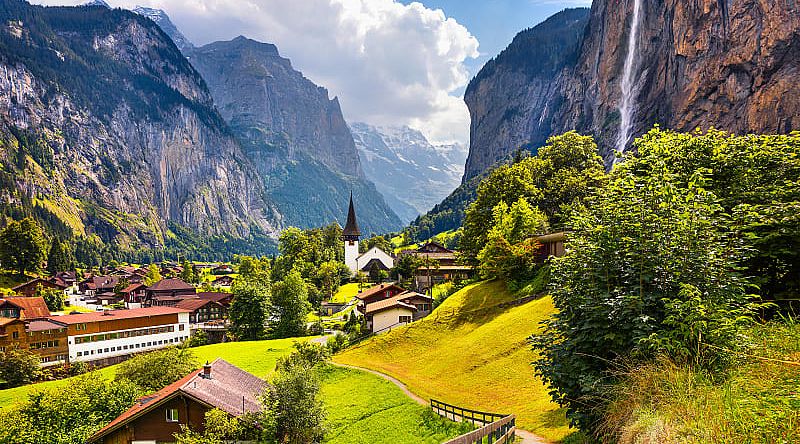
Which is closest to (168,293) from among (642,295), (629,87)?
(642,295)

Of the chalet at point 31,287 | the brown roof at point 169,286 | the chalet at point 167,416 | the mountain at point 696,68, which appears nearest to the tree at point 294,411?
the chalet at point 167,416

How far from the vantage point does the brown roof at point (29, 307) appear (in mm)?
65312

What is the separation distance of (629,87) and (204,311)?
11715cm

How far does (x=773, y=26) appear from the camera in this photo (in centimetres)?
7288

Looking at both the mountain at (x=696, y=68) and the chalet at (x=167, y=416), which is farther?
the mountain at (x=696, y=68)

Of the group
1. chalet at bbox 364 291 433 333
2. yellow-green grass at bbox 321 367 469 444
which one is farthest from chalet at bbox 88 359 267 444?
chalet at bbox 364 291 433 333

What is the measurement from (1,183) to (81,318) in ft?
481

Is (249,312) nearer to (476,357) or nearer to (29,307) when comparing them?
(29,307)

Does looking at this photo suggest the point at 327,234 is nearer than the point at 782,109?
No

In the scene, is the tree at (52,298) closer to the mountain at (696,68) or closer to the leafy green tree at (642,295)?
the leafy green tree at (642,295)

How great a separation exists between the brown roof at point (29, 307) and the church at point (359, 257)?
5867cm

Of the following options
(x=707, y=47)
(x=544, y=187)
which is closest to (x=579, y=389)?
(x=544, y=187)

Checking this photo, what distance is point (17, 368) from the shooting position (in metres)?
49.7

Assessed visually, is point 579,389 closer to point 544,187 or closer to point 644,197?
point 644,197
